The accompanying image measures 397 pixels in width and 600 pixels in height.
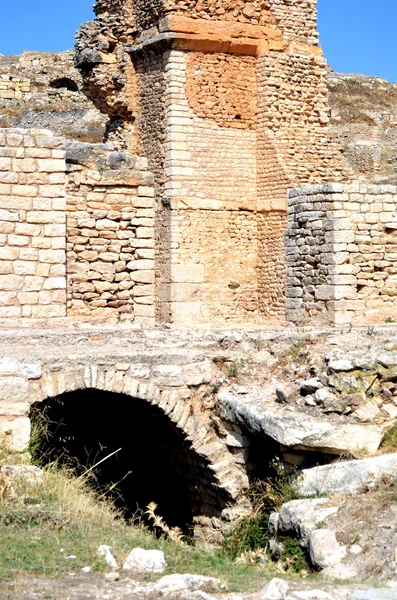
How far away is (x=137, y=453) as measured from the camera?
39.0ft

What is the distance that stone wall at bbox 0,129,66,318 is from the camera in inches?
432

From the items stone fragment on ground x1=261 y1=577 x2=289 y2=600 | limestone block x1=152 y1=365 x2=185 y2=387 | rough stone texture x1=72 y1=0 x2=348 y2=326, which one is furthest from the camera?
rough stone texture x1=72 y1=0 x2=348 y2=326

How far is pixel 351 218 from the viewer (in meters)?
14.1

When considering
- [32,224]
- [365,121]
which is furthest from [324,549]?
[365,121]

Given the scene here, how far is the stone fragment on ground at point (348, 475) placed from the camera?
748 centimetres

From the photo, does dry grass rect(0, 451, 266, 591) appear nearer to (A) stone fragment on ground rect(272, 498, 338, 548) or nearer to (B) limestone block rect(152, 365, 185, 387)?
(A) stone fragment on ground rect(272, 498, 338, 548)

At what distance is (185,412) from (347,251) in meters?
5.55

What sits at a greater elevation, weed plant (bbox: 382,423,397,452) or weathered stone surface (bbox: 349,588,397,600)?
weed plant (bbox: 382,423,397,452)

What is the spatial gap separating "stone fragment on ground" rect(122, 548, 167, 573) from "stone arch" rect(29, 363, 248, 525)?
2856mm

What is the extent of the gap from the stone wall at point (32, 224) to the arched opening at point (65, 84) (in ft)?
87.8

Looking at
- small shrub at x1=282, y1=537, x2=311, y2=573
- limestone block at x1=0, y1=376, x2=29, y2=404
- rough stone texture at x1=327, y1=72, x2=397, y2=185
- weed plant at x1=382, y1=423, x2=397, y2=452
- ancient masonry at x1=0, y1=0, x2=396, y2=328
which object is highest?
rough stone texture at x1=327, y1=72, x2=397, y2=185

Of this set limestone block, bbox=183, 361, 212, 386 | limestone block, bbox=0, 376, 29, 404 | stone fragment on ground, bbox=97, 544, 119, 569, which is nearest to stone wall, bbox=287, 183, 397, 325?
limestone block, bbox=183, 361, 212, 386

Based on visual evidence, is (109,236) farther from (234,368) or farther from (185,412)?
A: (185,412)

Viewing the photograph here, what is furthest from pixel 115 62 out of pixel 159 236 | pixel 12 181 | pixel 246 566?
pixel 246 566
